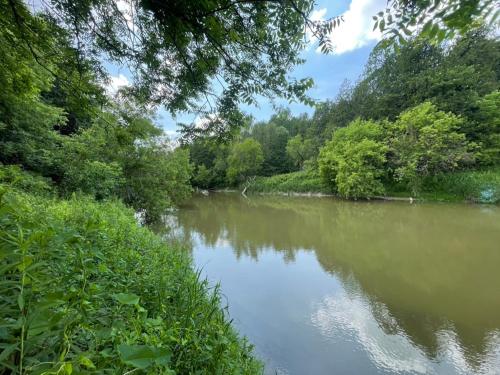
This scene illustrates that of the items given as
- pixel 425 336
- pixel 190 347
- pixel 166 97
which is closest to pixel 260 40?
pixel 166 97

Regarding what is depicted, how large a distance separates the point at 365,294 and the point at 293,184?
1955 cm

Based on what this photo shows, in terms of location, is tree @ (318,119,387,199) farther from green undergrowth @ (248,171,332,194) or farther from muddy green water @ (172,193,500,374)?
muddy green water @ (172,193,500,374)

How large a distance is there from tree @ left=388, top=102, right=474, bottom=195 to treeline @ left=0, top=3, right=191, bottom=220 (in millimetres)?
12676

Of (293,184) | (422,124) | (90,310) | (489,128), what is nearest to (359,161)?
(422,124)

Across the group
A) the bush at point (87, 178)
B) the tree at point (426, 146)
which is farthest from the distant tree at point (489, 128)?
the bush at point (87, 178)

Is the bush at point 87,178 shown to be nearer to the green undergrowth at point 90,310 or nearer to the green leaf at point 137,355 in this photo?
the green undergrowth at point 90,310

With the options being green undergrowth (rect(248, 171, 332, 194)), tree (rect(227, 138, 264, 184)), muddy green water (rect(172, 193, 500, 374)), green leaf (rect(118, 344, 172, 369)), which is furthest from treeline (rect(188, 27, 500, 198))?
green leaf (rect(118, 344, 172, 369))

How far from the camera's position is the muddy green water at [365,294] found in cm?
311

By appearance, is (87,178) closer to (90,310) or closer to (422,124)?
(90,310)

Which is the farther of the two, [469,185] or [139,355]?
[469,185]

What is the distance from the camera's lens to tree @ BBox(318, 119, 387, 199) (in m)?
16.7

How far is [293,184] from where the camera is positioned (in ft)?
78.5

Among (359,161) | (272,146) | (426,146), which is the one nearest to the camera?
(426,146)

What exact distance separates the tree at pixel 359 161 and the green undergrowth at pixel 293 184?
2.56 meters
